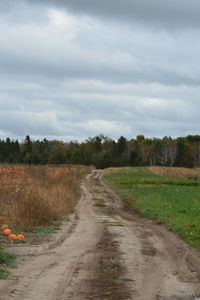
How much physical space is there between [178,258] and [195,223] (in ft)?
17.9

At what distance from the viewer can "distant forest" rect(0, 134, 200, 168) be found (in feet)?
351

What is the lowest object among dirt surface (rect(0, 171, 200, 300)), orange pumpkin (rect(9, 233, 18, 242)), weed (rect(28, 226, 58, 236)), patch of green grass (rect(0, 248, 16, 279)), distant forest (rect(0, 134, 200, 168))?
dirt surface (rect(0, 171, 200, 300))

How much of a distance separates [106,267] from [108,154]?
10168 centimetres

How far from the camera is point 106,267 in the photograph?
29.2 ft

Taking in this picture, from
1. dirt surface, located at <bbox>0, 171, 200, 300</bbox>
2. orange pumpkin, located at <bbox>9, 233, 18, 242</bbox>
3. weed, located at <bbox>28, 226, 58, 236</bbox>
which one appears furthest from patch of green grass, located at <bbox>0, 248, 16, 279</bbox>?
weed, located at <bbox>28, 226, 58, 236</bbox>

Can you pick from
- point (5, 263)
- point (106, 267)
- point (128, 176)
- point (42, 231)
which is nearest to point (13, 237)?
point (5, 263)

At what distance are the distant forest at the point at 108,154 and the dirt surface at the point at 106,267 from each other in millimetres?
90164

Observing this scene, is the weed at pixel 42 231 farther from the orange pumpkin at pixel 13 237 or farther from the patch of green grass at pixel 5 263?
the patch of green grass at pixel 5 263

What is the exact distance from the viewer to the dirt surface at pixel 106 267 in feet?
23.1

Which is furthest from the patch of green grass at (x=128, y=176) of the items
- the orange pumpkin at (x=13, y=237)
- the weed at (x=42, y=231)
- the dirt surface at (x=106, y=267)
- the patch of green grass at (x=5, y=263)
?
the patch of green grass at (x=5, y=263)

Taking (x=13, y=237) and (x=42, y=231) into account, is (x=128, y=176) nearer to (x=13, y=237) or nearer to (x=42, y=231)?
(x=42, y=231)

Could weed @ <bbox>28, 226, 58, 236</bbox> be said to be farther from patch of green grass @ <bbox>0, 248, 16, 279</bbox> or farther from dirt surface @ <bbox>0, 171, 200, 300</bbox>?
patch of green grass @ <bbox>0, 248, 16, 279</bbox>

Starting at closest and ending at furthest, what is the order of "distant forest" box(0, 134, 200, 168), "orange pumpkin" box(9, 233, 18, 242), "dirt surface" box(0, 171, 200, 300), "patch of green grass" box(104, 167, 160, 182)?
1. "dirt surface" box(0, 171, 200, 300)
2. "orange pumpkin" box(9, 233, 18, 242)
3. "patch of green grass" box(104, 167, 160, 182)
4. "distant forest" box(0, 134, 200, 168)

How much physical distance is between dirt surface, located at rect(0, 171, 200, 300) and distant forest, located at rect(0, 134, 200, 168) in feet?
296
